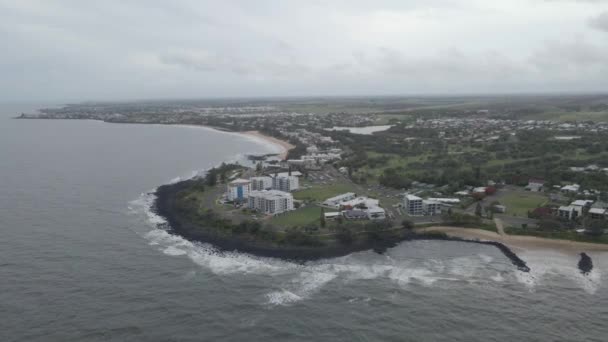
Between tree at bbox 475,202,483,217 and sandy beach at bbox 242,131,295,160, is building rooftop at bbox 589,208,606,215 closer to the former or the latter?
tree at bbox 475,202,483,217

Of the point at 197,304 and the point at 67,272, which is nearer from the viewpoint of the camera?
the point at 197,304

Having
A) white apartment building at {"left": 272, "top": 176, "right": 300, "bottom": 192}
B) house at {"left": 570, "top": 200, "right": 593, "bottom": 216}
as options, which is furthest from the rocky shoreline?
white apartment building at {"left": 272, "top": 176, "right": 300, "bottom": 192}

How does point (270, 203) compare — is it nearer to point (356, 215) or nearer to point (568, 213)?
point (356, 215)

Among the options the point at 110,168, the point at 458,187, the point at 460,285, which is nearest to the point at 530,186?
the point at 458,187

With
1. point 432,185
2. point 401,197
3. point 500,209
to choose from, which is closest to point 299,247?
point 401,197

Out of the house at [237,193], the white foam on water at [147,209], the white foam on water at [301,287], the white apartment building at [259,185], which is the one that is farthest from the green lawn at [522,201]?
the white foam on water at [147,209]

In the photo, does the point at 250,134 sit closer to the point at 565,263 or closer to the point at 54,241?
the point at 54,241
